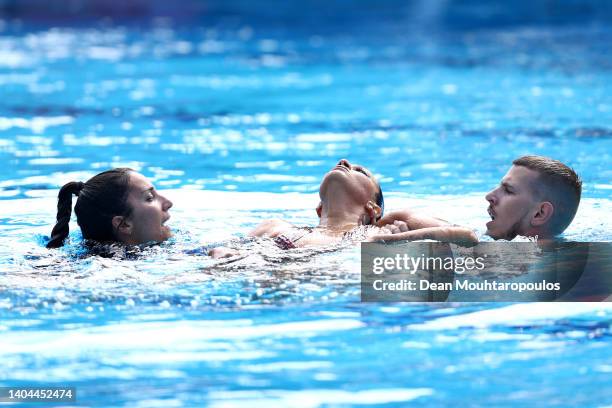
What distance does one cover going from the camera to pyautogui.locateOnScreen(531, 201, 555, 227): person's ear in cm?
435

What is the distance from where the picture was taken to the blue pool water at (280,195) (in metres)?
3.21

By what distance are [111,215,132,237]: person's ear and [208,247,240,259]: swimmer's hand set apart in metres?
0.36

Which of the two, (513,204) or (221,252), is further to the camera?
(513,204)

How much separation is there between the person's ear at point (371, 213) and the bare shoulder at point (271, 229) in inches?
12.7

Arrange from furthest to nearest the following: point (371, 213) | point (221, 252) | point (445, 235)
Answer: point (371, 213), point (221, 252), point (445, 235)

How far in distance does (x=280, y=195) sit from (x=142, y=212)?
1.60 metres

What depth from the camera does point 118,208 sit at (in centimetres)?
429

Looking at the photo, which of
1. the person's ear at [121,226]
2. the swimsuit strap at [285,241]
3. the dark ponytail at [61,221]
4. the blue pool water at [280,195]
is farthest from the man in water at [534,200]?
the dark ponytail at [61,221]

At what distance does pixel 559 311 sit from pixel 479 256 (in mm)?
411

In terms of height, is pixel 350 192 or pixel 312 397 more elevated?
pixel 350 192

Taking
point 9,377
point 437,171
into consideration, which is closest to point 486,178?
point 437,171

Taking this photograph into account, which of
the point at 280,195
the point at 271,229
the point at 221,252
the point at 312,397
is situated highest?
the point at 280,195

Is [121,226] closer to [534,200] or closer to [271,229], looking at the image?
[271,229]

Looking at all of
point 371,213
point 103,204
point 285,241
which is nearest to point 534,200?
point 371,213
